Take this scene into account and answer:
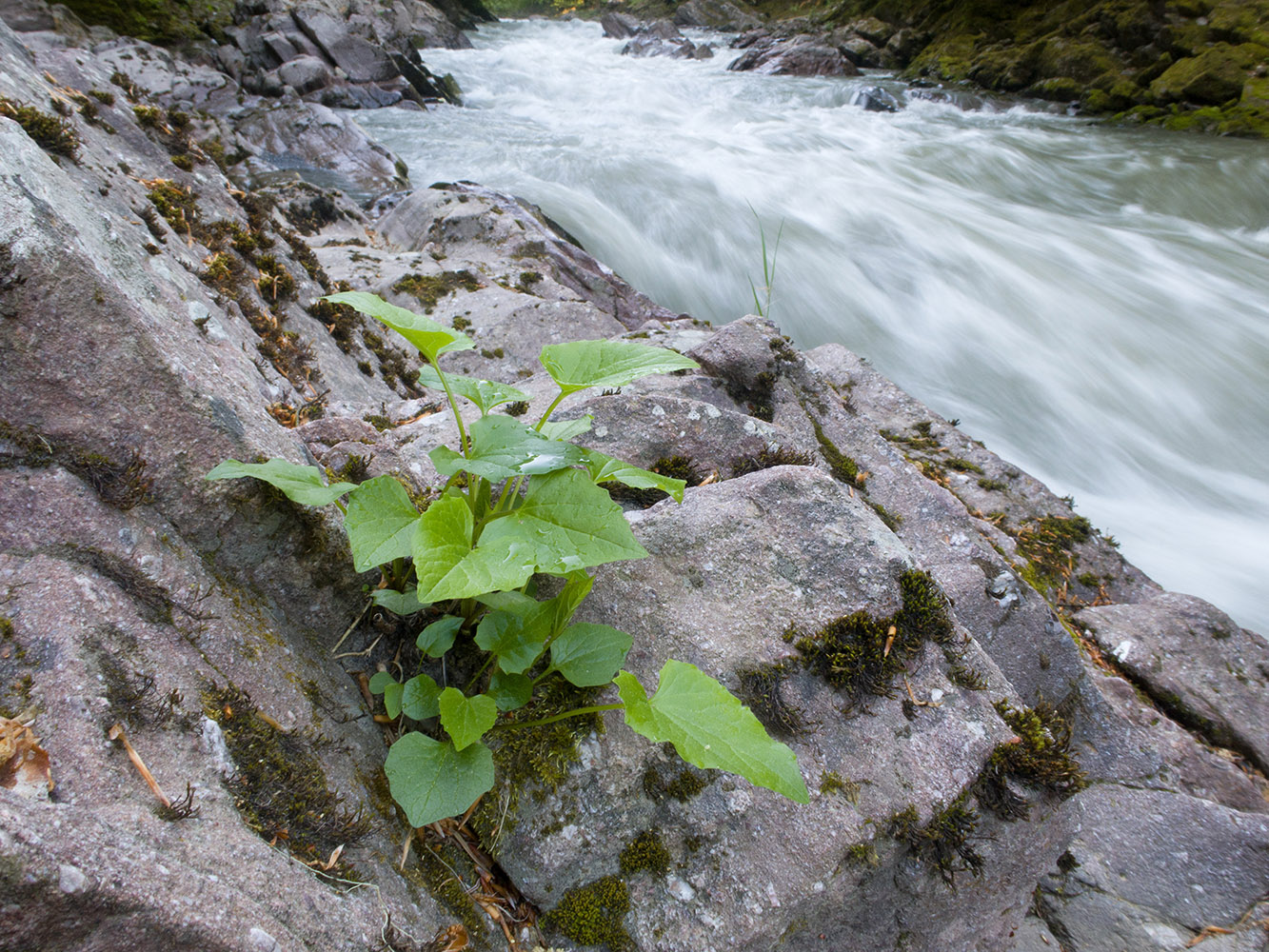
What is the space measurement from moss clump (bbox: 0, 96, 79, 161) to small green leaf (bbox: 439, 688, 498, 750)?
272cm

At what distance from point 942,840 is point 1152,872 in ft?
6.25

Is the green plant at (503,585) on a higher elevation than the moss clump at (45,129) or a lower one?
lower

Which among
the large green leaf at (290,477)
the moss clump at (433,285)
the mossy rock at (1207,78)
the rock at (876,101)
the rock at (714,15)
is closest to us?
the large green leaf at (290,477)

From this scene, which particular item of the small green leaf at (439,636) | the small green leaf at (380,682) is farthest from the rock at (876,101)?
the small green leaf at (380,682)

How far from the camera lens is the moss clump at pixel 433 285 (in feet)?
19.8

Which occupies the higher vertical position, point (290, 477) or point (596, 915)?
point (290, 477)

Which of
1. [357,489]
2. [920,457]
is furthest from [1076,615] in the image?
[357,489]

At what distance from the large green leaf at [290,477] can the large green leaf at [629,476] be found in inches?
30.2

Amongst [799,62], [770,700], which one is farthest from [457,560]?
[799,62]

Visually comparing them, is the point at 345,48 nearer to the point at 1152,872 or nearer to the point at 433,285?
the point at 433,285

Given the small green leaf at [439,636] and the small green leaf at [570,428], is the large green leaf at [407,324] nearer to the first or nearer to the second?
the small green leaf at [570,428]

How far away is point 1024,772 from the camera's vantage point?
2334 mm

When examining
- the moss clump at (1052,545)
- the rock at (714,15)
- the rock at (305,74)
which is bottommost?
the moss clump at (1052,545)

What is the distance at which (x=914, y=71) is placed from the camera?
90.5 feet
